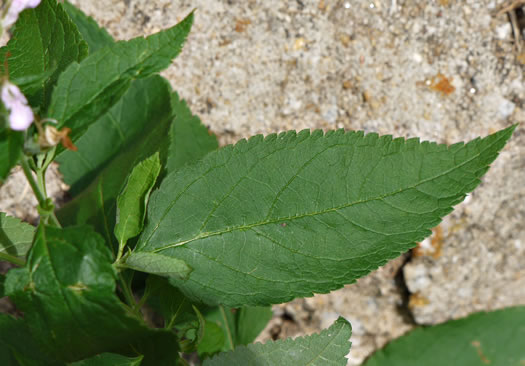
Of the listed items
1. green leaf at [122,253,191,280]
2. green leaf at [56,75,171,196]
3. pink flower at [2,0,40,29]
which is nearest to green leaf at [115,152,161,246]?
green leaf at [122,253,191,280]

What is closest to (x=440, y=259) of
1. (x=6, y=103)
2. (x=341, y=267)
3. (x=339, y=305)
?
(x=339, y=305)

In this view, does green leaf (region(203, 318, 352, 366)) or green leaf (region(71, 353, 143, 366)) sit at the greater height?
green leaf (region(71, 353, 143, 366))

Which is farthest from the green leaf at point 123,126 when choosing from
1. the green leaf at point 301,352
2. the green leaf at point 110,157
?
the green leaf at point 301,352

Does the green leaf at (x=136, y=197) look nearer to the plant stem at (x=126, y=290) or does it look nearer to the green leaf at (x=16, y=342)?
the plant stem at (x=126, y=290)

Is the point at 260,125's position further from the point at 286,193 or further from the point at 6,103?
the point at 6,103

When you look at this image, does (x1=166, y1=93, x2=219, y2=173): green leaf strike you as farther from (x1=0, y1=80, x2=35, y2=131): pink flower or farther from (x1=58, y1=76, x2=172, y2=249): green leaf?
(x1=0, y1=80, x2=35, y2=131): pink flower

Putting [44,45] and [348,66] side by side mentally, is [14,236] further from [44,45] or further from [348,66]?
[348,66]
